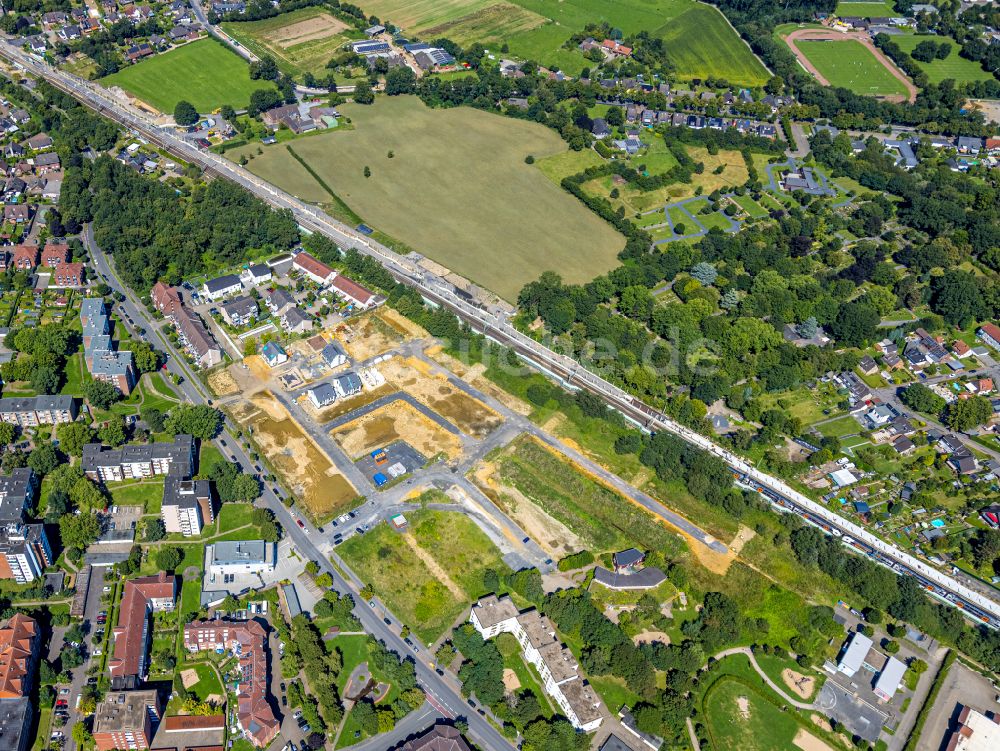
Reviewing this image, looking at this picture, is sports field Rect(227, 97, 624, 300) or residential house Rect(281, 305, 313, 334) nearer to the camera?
residential house Rect(281, 305, 313, 334)

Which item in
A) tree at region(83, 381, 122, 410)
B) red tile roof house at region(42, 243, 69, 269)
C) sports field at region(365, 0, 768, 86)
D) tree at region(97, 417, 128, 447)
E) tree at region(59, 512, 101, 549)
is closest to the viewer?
tree at region(59, 512, 101, 549)

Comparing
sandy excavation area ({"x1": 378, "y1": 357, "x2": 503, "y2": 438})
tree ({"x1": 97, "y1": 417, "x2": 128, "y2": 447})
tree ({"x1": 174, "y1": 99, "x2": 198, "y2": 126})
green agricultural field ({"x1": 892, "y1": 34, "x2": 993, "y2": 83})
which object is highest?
green agricultural field ({"x1": 892, "y1": 34, "x2": 993, "y2": 83})

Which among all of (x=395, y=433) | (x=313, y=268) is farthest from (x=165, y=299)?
(x=395, y=433)

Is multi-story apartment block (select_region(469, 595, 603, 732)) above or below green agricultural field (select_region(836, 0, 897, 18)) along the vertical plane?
below

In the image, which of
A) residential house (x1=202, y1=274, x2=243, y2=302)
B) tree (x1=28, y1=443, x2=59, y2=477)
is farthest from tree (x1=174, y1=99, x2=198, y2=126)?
tree (x1=28, y1=443, x2=59, y2=477)

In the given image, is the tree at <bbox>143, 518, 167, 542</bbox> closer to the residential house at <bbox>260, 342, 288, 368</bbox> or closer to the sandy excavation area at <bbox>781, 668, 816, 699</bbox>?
the residential house at <bbox>260, 342, 288, 368</bbox>

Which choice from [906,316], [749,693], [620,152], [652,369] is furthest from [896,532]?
[620,152]

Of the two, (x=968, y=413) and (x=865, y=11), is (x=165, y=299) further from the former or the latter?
(x=865, y=11)

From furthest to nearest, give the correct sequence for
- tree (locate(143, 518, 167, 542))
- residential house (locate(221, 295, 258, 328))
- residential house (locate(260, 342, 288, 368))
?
residential house (locate(221, 295, 258, 328))
residential house (locate(260, 342, 288, 368))
tree (locate(143, 518, 167, 542))

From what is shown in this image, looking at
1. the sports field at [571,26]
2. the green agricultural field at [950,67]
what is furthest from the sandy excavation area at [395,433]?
the green agricultural field at [950,67]
